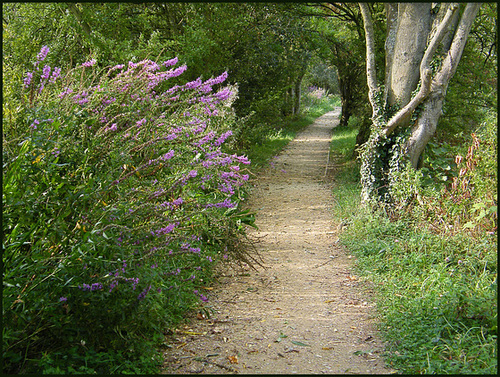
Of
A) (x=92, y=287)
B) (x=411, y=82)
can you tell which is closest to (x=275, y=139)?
(x=411, y=82)

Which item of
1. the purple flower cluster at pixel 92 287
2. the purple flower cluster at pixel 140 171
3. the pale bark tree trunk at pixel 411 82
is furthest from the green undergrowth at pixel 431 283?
the purple flower cluster at pixel 92 287

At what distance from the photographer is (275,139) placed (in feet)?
61.1

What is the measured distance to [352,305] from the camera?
4.74 meters

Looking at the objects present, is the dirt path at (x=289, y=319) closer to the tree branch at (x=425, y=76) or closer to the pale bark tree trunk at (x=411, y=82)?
the pale bark tree trunk at (x=411, y=82)

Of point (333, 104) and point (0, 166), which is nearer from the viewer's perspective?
point (0, 166)

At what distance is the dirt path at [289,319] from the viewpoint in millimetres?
3588

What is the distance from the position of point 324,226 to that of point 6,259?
5.48 m

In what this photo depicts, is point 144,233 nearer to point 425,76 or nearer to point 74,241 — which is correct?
point 74,241

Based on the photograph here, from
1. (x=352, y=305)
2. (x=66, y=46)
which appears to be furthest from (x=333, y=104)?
(x=352, y=305)

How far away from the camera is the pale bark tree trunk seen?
21.8 ft

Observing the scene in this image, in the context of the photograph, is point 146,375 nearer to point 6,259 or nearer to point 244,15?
point 6,259

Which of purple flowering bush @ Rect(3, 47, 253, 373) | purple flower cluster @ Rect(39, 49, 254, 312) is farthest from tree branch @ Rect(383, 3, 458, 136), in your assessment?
purple flowering bush @ Rect(3, 47, 253, 373)

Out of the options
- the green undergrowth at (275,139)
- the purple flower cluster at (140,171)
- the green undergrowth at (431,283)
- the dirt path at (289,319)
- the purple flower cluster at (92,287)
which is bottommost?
the green undergrowth at (275,139)

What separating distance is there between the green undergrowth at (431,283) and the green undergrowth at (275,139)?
298 centimetres
